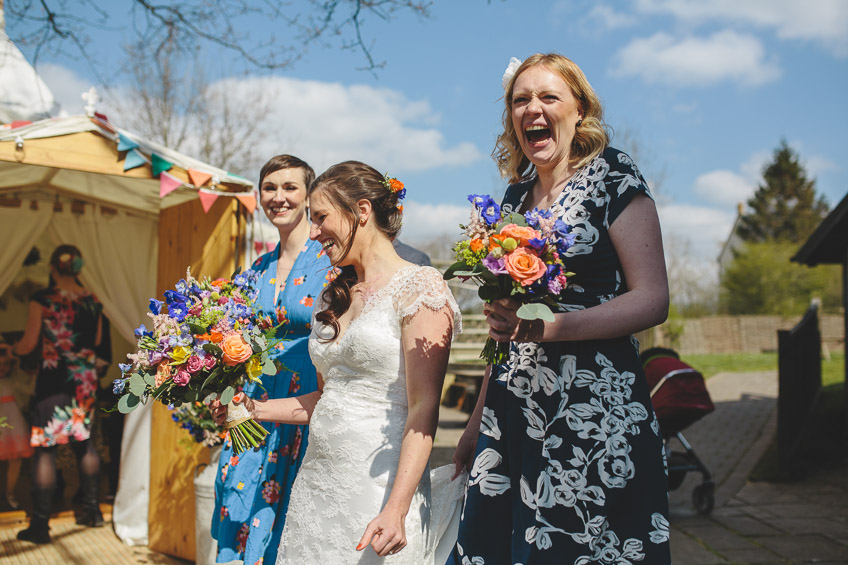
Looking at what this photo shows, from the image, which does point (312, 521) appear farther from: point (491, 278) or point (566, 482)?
point (491, 278)

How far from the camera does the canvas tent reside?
15.2ft

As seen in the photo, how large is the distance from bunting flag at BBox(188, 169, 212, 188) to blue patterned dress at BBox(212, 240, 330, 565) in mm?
1652

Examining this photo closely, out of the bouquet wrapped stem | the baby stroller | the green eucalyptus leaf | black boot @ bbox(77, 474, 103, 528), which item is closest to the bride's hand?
the bouquet wrapped stem

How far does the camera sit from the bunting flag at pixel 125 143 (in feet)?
15.3

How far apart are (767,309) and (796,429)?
2817cm

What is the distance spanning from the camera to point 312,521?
2.25m

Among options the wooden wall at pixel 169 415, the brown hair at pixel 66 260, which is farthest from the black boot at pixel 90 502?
the brown hair at pixel 66 260

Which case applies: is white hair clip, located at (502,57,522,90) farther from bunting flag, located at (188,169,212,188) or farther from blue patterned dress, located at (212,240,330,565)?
bunting flag, located at (188,169,212,188)

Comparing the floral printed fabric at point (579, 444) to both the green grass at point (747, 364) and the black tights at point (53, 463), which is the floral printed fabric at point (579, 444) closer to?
the black tights at point (53, 463)

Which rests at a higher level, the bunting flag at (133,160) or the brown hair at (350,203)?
the bunting flag at (133,160)

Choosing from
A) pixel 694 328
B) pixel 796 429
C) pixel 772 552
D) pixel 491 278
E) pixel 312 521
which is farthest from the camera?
pixel 694 328

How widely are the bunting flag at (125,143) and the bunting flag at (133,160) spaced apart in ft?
0.12

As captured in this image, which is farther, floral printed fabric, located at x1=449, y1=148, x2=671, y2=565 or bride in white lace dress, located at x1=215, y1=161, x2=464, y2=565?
bride in white lace dress, located at x1=215, y1=161, x2=464, y2=565

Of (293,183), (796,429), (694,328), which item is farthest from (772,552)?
(694,328)
